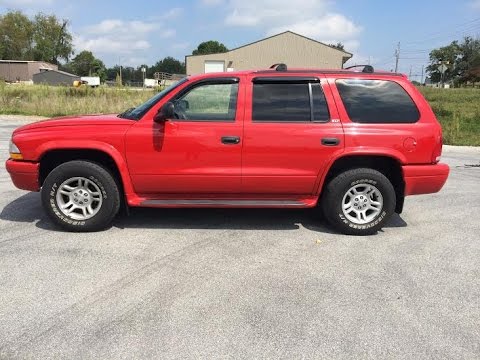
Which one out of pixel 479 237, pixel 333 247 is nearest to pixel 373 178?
pixel 333 247

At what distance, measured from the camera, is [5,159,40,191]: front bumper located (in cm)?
498

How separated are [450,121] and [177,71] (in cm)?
12572

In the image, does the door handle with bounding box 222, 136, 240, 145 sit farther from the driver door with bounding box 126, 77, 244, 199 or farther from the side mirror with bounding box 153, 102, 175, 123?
the side mirror with bounding box 153, 102, 175, 123

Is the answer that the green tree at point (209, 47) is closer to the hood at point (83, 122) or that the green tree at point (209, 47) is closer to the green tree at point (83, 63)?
the green tree at point (83, 63)

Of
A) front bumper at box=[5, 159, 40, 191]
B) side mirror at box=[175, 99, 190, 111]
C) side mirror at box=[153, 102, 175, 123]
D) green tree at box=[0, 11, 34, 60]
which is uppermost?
green tree at box=[0, 11, 34, 60]

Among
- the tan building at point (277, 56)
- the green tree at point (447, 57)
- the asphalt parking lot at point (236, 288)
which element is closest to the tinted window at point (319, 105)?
the asphalt parking lot at point (236, 288)

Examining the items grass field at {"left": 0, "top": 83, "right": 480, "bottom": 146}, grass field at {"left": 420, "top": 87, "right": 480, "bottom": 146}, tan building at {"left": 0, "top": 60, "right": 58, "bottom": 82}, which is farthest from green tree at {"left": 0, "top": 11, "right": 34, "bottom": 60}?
grass field at {"left": 420, "top": 87, "right": 480, "bottom": 146}

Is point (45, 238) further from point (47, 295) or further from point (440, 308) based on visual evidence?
point (440, 308)

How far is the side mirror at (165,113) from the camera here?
4.79m

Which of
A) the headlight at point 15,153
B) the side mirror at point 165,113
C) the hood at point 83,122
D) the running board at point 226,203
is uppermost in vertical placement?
the side mirror at point 165,113

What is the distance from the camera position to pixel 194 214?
5.85 meters

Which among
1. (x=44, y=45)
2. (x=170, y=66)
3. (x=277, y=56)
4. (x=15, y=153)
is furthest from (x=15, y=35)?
(x=15, y=153)

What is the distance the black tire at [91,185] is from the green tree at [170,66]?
443 feet

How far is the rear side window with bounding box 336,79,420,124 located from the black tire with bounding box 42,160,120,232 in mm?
2720
